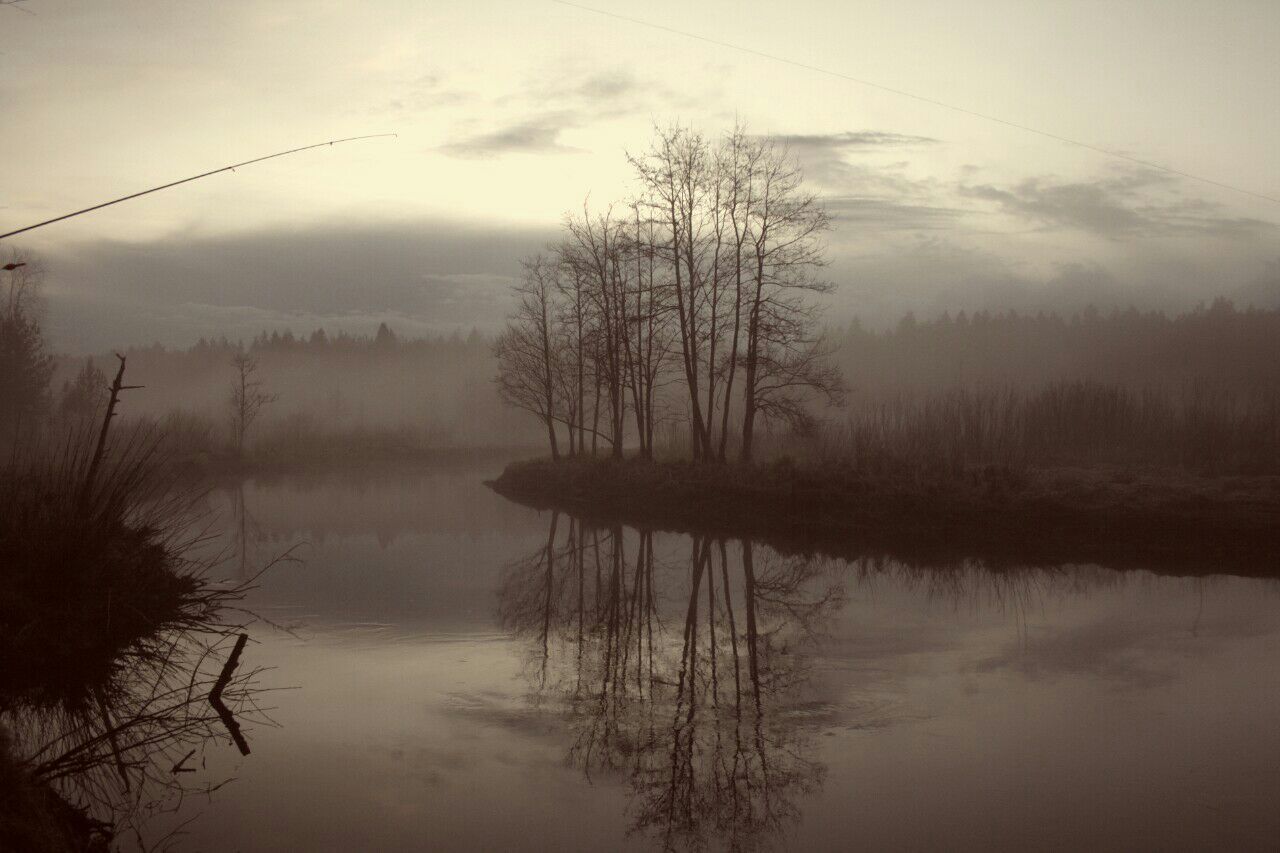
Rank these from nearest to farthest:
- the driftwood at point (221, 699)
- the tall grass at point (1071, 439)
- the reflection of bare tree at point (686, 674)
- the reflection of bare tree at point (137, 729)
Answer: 1. the reflection of bare tree at point (686, 674)
2. the reflection of bare tree at point (137, 729)
3. the driftwood at point (221, 699)
4. the tall grass at point (1071, 439)

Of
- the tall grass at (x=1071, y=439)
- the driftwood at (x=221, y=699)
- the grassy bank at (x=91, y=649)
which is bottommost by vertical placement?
the driftwood at (x=221, y=699)

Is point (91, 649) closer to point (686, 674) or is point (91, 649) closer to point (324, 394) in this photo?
point (686, 674)

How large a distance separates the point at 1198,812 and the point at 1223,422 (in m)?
23.9

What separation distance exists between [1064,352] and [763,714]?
120107mm

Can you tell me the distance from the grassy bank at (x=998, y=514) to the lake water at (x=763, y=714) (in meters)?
2.45

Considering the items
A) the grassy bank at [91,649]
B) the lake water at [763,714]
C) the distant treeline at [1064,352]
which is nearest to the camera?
the lake water at [763,714]

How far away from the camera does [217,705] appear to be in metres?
10.3

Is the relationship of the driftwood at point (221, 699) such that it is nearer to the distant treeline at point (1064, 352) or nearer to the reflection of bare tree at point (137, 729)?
the reflection of bare tree at point (137, 729)

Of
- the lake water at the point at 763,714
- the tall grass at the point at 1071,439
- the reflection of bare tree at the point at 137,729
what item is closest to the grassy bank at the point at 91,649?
the reflection of bare tree at the point at 137,729

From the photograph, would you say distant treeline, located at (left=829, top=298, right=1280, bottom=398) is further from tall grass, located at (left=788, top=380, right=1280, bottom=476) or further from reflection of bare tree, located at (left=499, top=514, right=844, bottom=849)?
reflection of bare tree, located at (left=499, top=514, right=844, bottom=849)

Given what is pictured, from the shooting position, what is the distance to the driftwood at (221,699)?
9.21 m

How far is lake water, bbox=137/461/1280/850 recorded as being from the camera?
23.7ft

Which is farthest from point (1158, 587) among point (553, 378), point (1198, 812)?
point (553, 378)

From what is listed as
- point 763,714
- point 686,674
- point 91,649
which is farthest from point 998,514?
point 91,649
